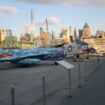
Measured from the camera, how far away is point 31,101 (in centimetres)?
1459

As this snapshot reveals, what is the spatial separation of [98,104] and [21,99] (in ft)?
12.4

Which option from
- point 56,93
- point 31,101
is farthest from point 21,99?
point 56,93

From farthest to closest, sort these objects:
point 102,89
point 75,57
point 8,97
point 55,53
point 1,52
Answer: point 75,57 → point 55,53 → point 1,52 → point 102,89 → point 8,97

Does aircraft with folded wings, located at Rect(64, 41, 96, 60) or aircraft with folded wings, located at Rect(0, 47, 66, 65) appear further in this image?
aircraft with folded wings, located at Rect(64, 41, 96, 60)

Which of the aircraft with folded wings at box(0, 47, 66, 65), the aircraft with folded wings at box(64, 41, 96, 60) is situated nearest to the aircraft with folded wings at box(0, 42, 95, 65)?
the aircraft with folded wings at box(0, 47, 66, 65)

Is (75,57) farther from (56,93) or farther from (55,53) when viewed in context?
(56,93)

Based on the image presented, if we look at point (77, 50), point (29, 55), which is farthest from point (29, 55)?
point (77, 50)

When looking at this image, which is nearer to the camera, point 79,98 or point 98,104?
point 98,104

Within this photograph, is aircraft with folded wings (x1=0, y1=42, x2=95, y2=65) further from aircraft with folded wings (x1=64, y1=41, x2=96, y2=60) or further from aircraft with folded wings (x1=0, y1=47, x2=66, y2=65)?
aircraft with folded wings (x1=64, y1=41, x2=96, y2=60)

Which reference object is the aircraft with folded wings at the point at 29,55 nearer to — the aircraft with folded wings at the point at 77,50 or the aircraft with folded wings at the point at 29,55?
the aircraft with folded wings at the point at 29,55

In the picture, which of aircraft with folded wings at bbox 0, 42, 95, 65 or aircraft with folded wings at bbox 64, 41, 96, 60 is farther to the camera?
aircraft with folded wings at bbox 64, 41, 96, 60

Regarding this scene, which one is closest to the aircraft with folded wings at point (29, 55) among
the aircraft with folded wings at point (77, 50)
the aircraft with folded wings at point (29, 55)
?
the aircraft with folded wings at point (29, 55)

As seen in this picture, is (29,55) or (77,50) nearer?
(29,55)

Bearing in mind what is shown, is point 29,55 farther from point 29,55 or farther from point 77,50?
point 77,50
